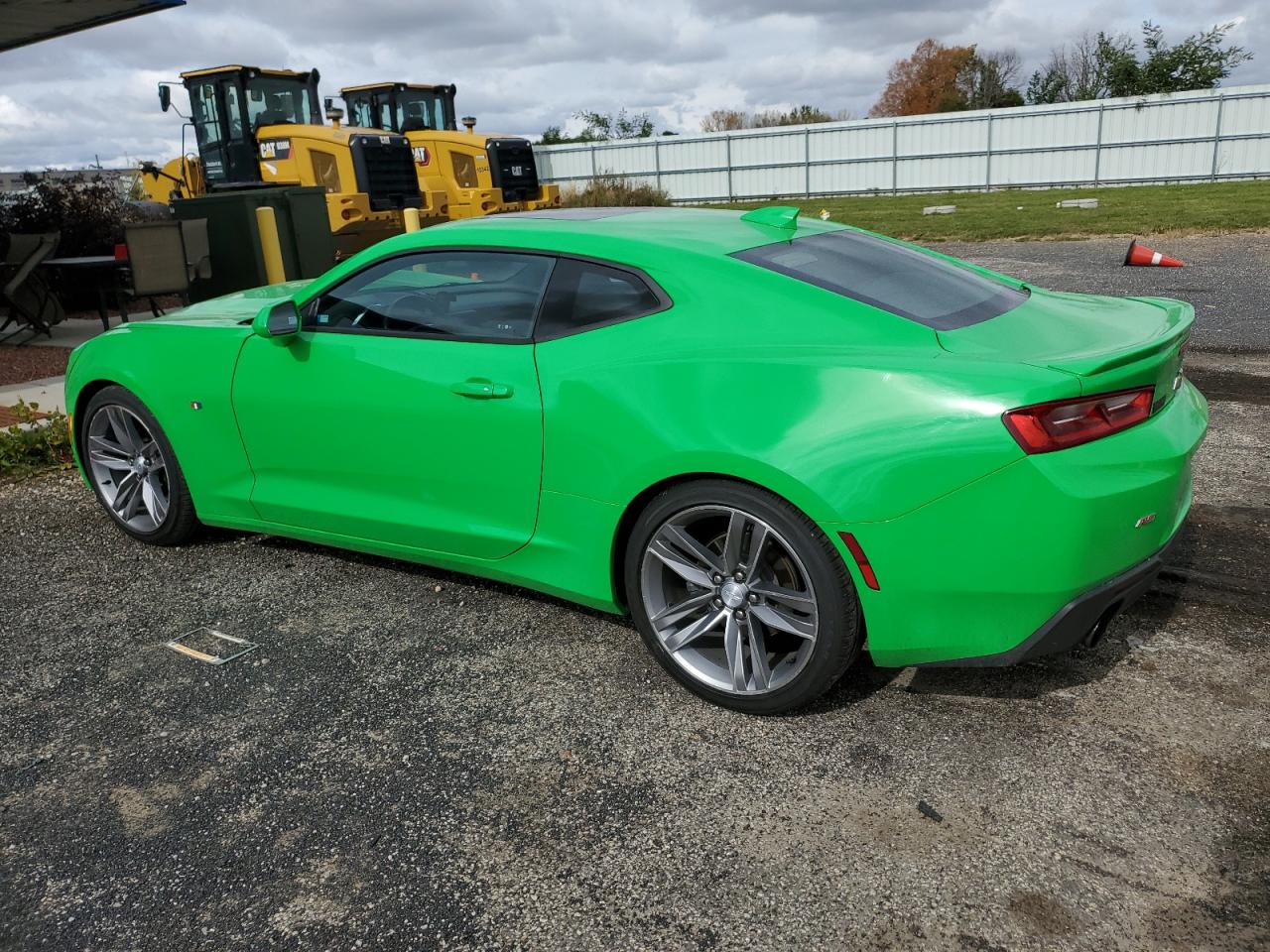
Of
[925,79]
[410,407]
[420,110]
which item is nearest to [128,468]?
[410,407]

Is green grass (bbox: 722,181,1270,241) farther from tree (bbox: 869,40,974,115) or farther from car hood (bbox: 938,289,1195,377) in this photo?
tree (bbox: 869,40,974,115)

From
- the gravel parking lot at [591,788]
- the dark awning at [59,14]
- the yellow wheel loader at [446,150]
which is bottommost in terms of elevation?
the gravel parking lot at [591,788]

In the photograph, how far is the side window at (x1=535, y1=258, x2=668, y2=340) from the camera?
3408 millimetres

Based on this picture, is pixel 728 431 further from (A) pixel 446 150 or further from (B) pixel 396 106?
(B) pixel 396 106

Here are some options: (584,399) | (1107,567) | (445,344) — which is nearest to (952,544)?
(1107,567)

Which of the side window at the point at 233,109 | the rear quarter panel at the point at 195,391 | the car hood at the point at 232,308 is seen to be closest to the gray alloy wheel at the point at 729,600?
the rear quarter panel at the point at 195,391

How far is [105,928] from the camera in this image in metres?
2.47

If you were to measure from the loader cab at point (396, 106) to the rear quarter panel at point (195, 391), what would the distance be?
1560cm

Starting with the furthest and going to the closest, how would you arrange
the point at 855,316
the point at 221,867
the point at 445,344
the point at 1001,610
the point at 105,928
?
1. the point at 445,344
2. the point at 855,316
3. the point at 1001,610
4. the point at 221,867
5. the point at 105,928

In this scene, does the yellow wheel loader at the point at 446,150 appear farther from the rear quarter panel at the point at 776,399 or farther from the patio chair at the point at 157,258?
the rear quarter panel at the point at 776,399

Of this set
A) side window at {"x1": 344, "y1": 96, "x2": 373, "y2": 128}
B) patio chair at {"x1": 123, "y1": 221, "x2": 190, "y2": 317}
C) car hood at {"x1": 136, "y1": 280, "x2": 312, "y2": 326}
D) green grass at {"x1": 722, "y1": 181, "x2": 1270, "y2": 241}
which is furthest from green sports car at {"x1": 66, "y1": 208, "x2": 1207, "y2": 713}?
side window at {"x1": 344, "y1": 96, "x2": 373, "y2": 128}

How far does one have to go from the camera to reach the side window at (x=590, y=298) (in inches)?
134

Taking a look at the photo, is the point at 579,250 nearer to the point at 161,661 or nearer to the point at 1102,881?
the point at 161,661

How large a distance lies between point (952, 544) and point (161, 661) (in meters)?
2.80
